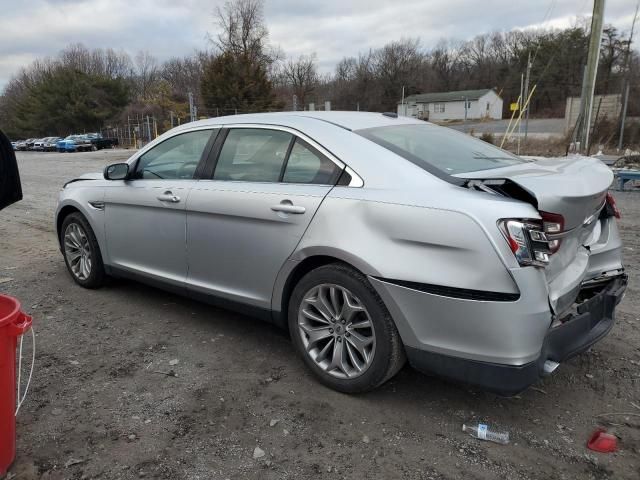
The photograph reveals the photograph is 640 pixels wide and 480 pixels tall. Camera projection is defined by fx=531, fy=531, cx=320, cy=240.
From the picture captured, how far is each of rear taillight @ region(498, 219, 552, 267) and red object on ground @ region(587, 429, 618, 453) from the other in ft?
3.12

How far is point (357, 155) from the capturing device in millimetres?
3076

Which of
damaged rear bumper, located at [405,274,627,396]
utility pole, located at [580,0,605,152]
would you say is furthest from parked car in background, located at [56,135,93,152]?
damaged rear bumper, located at [405,274,627,396]

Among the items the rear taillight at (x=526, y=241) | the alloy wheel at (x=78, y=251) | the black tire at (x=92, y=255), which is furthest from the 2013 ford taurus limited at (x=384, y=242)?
the alloy wheel at (x=78, y=251)

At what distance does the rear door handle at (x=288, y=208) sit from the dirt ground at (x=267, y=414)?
1057 millimetres

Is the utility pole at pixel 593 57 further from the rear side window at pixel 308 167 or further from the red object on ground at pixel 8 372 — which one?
the red object on ground at pixel 8 372

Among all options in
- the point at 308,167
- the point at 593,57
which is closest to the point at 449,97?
the point at 593,57

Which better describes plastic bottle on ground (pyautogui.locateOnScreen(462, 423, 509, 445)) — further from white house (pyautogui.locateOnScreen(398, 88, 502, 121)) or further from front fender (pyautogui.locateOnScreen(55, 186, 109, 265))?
white house (pyautogui.locateOnScreen(398, 88, 502, 121))

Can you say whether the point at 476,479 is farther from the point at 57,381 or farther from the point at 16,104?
the point at 16,104

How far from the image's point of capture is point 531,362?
247 cm

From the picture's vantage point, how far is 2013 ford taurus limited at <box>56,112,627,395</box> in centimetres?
248

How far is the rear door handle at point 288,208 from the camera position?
312 centimetres

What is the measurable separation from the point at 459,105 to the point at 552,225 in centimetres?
7168

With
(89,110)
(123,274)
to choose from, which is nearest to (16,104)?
(89,110)

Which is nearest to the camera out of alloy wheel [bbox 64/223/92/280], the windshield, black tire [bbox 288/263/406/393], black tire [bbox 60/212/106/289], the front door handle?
black tire [bbox 288/263/406/393]
